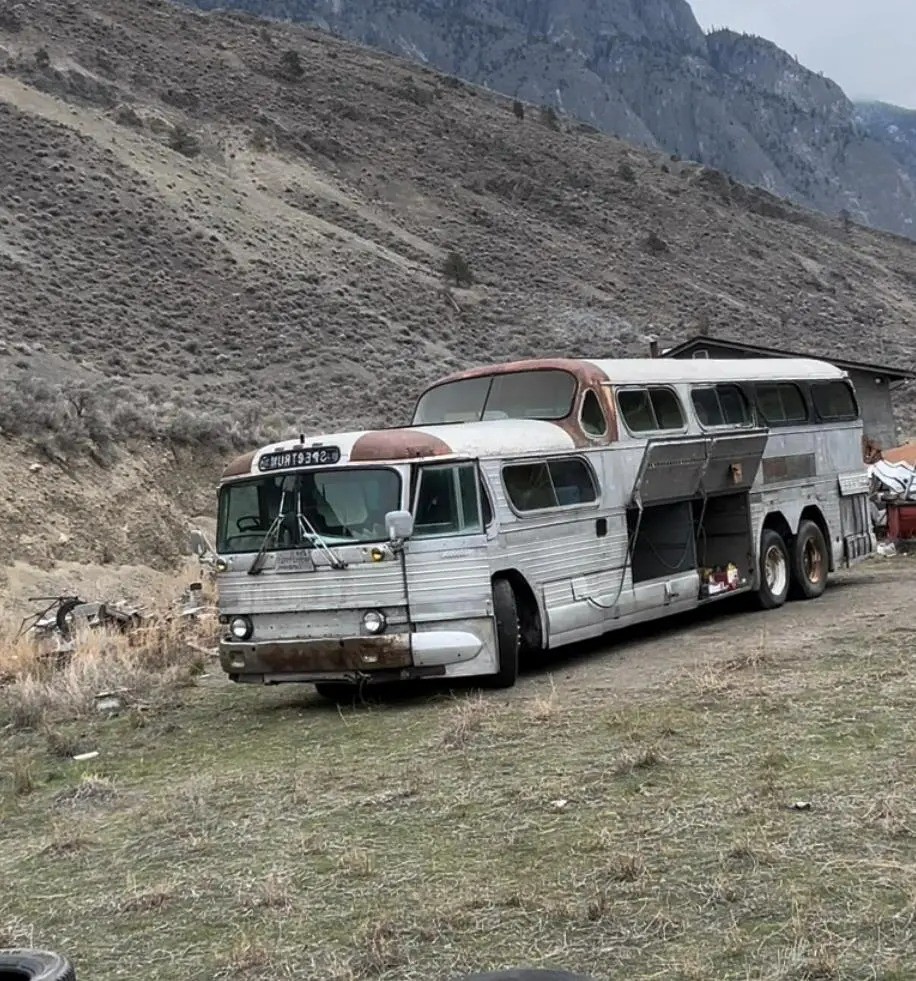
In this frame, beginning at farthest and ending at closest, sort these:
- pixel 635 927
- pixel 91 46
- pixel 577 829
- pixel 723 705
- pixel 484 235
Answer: pixel 91 46 → pixel 484 235 → pixel 723 705 → pixel 577 829 → pixel 635 927

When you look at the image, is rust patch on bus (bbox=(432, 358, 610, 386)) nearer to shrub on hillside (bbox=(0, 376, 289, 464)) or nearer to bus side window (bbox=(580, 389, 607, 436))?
bus side window (bbox=(580, 389, 607, 436))

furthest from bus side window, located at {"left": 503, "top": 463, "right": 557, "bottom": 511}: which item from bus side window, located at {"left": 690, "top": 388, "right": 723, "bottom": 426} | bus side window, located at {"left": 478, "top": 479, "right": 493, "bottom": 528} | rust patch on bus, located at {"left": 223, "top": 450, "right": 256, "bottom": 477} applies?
bus side window, located at {"left": 690, "top": 388, "right": 723, "bottom": 426}

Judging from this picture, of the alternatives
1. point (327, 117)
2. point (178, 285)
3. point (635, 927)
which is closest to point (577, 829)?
point (635, 927)

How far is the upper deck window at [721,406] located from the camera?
14.3m

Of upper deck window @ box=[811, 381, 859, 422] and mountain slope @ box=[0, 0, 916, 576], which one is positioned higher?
mountain slope @ box=[0, 0, 916, 576]

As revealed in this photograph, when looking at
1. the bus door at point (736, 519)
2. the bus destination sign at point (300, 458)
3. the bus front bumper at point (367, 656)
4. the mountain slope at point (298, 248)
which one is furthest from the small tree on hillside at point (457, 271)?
the bus front bumper at point (367, 656)

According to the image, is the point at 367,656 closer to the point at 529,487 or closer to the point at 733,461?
the point at 529,487

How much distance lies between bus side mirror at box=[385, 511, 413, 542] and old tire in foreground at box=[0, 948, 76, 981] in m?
5.59

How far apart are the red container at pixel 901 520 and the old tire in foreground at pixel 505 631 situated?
12914mm

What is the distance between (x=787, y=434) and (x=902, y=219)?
19633 cm

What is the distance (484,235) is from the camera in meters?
60.6

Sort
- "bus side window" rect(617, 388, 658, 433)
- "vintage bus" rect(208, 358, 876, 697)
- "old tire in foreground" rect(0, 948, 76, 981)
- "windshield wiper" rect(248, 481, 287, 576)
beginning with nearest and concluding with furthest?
"old tire in foreground" rect(0, 948, 76, 981), "vintage bus" rect(208, 358, 876, 697), "windshield wiper" rect(248, 481, 287, 576), "bus side window" rect(617, 388, 658, 433)

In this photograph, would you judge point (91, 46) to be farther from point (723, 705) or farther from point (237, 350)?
point (723, 705)

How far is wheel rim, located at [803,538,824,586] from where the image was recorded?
16.2 meters
